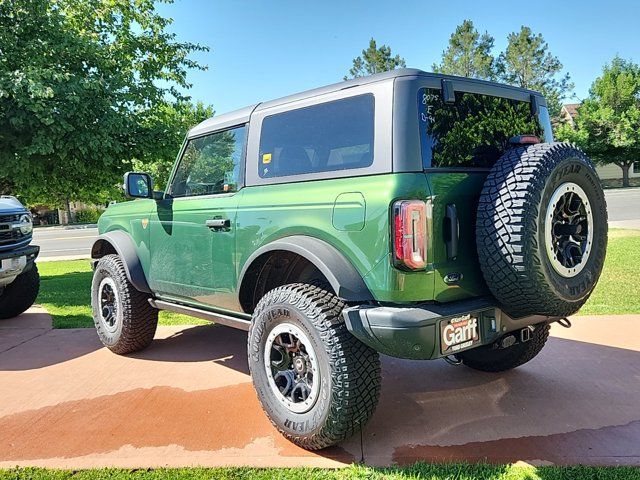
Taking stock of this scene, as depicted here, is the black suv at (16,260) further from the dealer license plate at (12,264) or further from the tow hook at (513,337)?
the tow hook at (513,337)

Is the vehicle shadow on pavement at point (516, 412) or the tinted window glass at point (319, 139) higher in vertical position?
the tinted window glass at point (319, 139)

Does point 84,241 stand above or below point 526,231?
below

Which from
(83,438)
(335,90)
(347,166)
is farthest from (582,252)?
(83,438)

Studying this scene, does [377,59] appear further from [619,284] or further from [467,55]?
[619,284]

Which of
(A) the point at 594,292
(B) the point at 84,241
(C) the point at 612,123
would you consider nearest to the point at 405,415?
(A) the point at 594,292

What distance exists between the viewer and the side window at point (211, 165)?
369cm

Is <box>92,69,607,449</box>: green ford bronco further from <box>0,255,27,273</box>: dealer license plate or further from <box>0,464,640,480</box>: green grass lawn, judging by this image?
<box>0,255,27,273</box>: dealer license plate

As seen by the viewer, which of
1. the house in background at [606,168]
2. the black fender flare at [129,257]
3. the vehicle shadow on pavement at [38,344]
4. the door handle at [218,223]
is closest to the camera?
the door handle at [218,223]

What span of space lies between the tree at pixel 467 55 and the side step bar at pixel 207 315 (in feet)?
157

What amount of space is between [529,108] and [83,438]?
3.68 m

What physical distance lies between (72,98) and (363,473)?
7.16 metres

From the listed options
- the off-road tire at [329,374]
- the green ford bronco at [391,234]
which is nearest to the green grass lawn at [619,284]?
the green ford bronco at [391,234]

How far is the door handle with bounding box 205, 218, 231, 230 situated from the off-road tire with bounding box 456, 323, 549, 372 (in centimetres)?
211

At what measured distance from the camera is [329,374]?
2.68 meters
